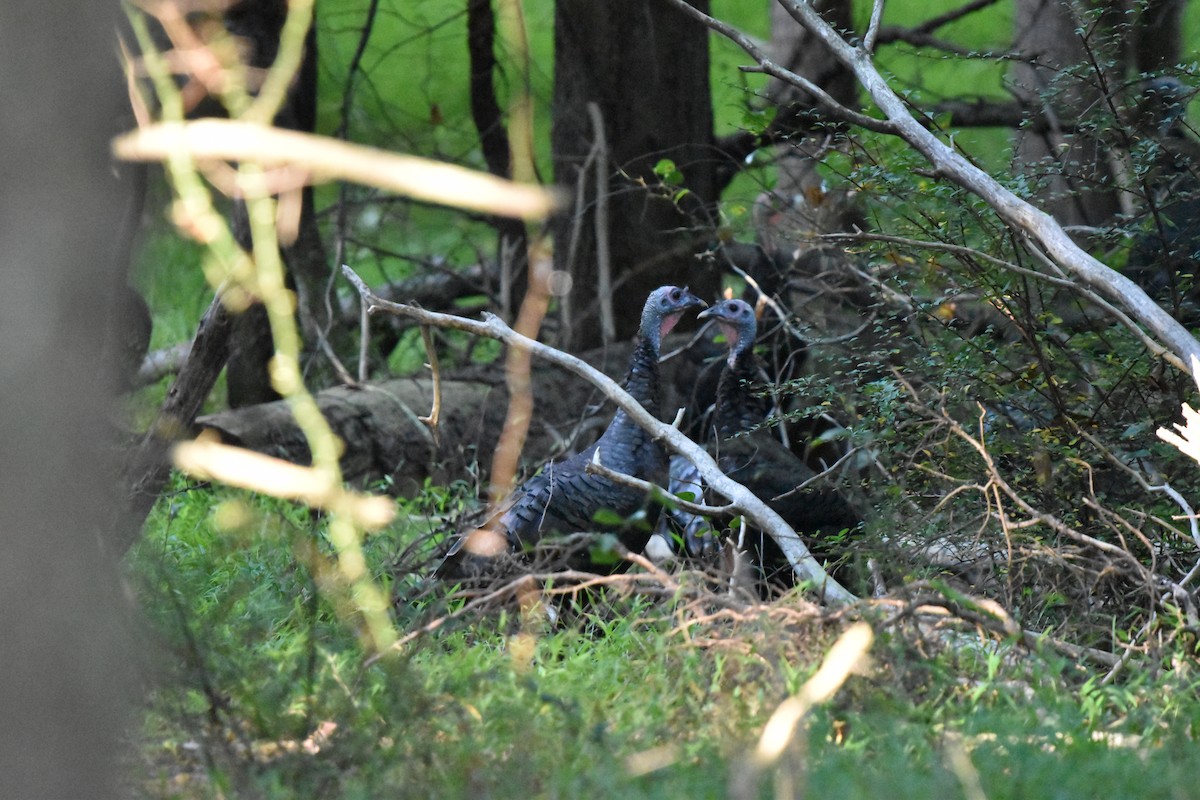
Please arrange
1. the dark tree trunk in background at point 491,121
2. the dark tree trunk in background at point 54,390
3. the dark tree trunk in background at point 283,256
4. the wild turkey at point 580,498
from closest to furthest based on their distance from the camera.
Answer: the dark tree trunk in background at point 54,390 → the wild turkey at point 580,498 → the dark tree trunk in background at point 283,256 → the dark tree trunk in background at point 491,121

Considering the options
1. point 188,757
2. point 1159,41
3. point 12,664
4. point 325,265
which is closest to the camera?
point 12,664

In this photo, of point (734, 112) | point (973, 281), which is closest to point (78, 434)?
point (973, 281)

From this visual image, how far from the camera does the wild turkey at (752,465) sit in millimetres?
5270

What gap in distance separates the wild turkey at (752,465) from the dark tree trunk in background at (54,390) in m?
2.94

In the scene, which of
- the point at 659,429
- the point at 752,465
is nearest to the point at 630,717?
the point at 659,429

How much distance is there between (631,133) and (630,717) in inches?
200

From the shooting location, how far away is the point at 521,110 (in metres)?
6.44

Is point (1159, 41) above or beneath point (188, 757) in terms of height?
above

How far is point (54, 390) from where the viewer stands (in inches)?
80.3

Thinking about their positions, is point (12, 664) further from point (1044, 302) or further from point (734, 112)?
point (734, 112)

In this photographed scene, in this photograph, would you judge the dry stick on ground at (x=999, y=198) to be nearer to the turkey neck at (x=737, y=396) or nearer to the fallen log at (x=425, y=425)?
the turkey neck at (x=737, y=396)

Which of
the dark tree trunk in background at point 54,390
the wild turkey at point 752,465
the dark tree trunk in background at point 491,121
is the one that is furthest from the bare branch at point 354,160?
the dark tree trunk in background at point 491,121

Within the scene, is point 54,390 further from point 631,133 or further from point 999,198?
point 631,133

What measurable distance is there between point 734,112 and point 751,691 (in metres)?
7.76
